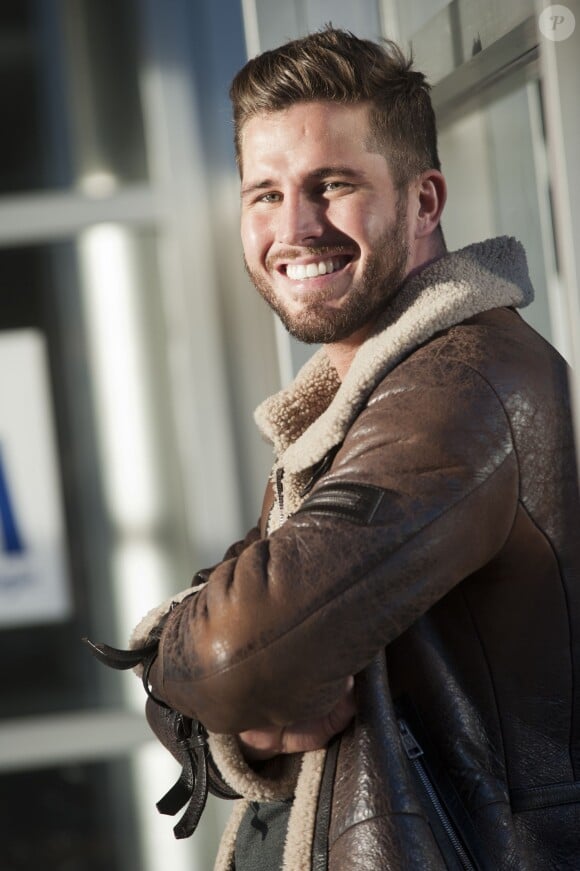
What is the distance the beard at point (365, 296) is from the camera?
1616mm

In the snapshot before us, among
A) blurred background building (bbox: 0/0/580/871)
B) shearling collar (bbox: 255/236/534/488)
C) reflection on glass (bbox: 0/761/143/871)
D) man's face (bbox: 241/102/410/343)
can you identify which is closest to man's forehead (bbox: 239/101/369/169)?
man's face (bbox: 241/102/410/343)

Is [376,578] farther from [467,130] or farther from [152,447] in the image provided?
[152,447]

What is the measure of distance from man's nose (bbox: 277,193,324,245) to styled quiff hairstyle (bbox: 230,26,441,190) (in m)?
0.11

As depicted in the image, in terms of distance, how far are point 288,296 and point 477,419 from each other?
46 centimetres

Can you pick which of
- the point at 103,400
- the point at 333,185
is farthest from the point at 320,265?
the point at 103,400

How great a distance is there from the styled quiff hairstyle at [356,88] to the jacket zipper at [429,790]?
2.39 ft

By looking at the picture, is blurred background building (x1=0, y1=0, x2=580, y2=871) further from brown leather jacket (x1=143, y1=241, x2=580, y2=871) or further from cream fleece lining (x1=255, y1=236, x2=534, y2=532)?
brown leather jacket (x1=143, y1=241, x2=580, y2=871)

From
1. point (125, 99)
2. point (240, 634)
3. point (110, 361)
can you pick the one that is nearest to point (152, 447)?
point (110, 361)

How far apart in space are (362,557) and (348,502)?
0.23 feet

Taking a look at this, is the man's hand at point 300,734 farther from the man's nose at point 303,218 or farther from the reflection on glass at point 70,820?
the reflection on glass at point 70,820

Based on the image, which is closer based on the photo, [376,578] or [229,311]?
[376,578]

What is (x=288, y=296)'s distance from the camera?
170 cm

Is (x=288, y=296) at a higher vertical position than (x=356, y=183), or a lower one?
lower

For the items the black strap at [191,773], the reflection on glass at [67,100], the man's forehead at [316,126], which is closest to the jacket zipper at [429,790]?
the black strap at [191,773]
